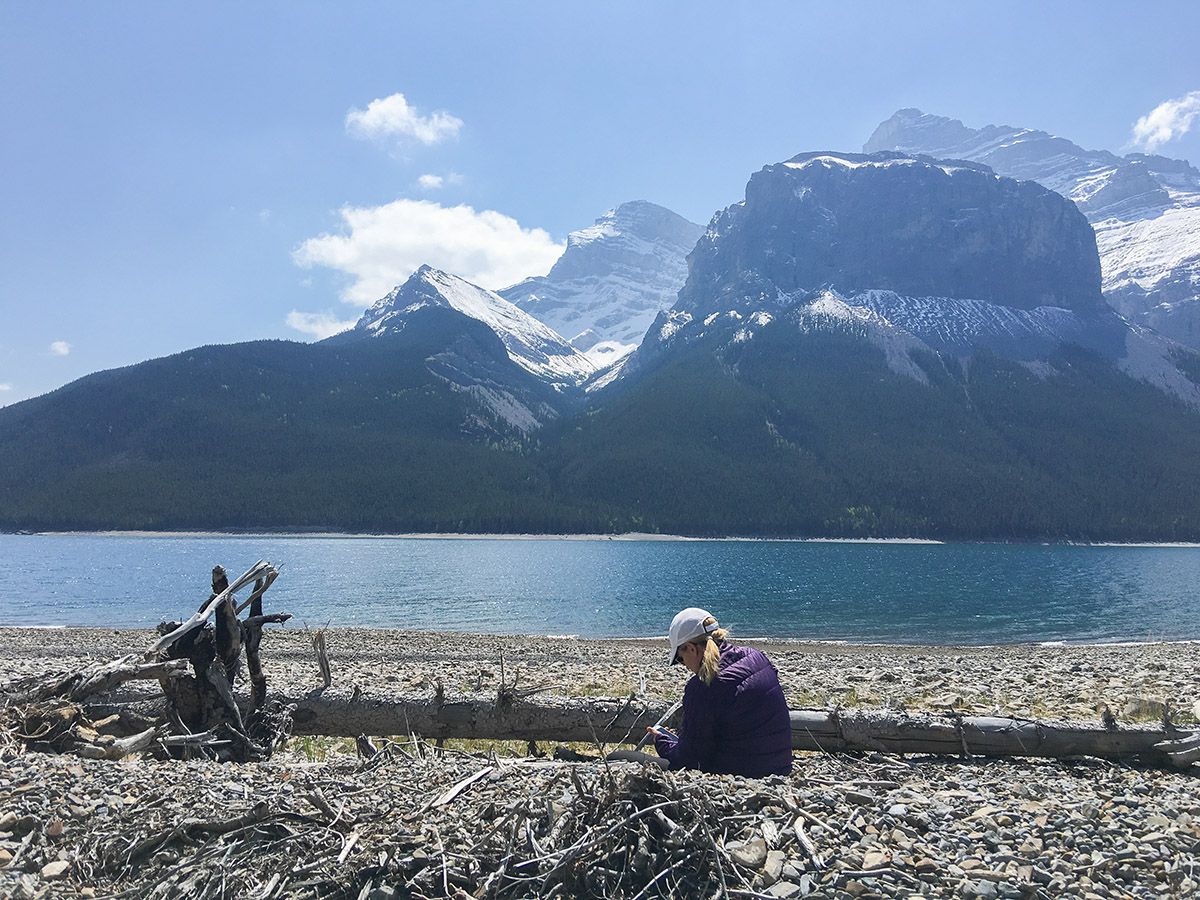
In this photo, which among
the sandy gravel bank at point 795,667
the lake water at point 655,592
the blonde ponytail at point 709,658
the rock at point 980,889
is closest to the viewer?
the rock at point 980,889

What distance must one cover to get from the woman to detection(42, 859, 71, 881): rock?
5.61 meters

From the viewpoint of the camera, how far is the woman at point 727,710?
24.3ft

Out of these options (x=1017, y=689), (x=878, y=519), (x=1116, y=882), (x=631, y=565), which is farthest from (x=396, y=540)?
(x=1116, y=882)

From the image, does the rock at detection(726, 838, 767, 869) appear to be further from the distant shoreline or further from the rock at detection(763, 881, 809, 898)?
the distant shoreline

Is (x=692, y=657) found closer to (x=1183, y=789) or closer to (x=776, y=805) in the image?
(x=776, y=805)

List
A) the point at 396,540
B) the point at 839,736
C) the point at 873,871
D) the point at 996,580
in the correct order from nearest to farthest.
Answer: the point at 873,871 < the point at 839,736 < the point at 996,580 < the point at 396,540

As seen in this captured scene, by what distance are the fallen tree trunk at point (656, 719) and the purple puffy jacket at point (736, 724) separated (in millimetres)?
2768

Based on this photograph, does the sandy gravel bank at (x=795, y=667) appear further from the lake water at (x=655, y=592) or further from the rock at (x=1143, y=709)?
the lake water at (x=655, y=592)

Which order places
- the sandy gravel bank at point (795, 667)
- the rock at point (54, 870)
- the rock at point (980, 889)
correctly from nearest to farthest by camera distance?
the rock at point (980, 889)
the rock at point (54, 870)
the sandy gravel bank at point (795, 667)

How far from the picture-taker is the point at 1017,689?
19734mm

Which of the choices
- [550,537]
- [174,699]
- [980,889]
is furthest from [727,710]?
[550,537]

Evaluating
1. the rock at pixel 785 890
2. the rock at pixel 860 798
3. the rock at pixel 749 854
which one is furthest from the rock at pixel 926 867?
the rock at pixel 749 854

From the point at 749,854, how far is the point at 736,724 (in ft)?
5.17

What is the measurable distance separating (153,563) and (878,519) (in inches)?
6347
